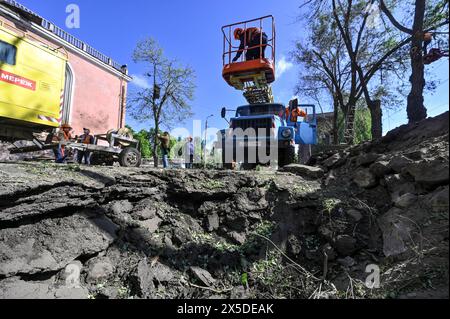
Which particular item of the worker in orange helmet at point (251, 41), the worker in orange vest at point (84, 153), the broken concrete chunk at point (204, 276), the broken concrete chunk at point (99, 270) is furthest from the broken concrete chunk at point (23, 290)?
the worker in orange helmet at point (251, 41)

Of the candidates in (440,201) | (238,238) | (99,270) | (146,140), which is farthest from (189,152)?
(146,140)

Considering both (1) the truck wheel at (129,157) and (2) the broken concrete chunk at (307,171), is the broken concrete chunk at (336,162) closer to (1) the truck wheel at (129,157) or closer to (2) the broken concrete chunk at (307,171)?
(2) the broken concrete chunk at (307,171)

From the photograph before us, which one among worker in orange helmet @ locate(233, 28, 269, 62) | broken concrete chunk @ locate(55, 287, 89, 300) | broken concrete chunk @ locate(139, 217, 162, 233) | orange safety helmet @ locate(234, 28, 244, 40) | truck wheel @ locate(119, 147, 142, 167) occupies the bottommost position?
broken concrete chunk @ locate(55, 287, 89, 300)

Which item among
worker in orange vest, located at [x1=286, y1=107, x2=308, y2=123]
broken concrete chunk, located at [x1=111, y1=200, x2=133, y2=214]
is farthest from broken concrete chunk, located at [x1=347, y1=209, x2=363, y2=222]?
worker in orange vest, located at [x1=286, y1=107, x2=308, y2=123]

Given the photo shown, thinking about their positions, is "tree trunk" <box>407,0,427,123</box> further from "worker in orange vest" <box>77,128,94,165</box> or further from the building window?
the building window

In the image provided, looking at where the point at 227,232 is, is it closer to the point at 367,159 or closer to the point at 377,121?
the point at 367,159

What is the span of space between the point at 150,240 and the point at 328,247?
2.61m

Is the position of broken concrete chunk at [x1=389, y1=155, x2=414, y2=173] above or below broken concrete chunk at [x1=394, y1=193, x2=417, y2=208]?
above

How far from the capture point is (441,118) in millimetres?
5125

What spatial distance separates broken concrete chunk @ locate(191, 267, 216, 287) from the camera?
3.75m

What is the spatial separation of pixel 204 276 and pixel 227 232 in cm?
104

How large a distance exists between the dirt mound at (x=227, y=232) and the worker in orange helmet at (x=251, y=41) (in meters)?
6.74

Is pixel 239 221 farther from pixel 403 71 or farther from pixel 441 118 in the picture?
pixel 403 71
